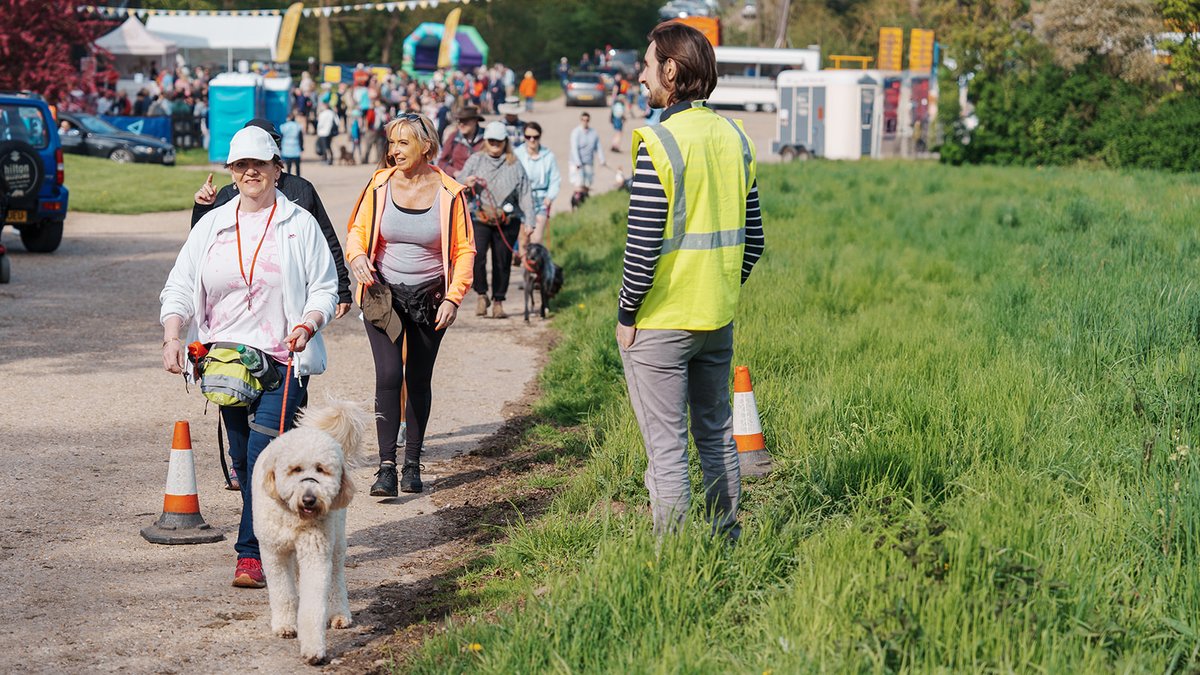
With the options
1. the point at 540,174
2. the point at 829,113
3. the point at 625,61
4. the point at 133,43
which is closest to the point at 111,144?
the point at 133,43

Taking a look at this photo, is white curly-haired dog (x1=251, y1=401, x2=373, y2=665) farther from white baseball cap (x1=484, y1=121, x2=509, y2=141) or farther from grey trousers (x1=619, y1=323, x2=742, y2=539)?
white baseball cap (x1=484, y1=121, x2=509, y2=141)

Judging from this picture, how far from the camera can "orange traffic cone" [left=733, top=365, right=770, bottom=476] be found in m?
7.18

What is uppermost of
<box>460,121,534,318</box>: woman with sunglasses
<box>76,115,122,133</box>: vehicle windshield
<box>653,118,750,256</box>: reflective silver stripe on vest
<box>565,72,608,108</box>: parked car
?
<box>653,118,750,256</box>: reflective silver stripe on vest

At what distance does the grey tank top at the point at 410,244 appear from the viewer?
766 centimetres

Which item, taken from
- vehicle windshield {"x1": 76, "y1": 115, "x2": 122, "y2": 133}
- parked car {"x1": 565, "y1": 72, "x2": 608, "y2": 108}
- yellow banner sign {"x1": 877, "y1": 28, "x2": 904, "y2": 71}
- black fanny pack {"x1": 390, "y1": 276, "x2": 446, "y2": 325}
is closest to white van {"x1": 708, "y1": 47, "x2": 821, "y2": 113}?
parked car {"x1": 565, "y1": 72, "x2": 608, "y2": 108}

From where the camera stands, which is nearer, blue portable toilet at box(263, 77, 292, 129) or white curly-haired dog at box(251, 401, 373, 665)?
white curly-haired dog at box(251, 401, 373, 665)

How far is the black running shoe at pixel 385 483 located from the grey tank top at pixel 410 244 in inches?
39.8

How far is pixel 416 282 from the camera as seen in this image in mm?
7676

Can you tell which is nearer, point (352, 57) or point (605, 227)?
point (605, 227)

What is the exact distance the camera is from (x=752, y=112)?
73375mm

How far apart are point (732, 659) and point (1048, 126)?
116ft

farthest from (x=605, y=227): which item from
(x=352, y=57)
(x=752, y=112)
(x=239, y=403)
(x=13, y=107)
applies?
(x=352, y=57)

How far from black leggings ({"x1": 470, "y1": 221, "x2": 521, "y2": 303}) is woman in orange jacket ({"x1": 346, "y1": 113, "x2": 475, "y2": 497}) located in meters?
5.72

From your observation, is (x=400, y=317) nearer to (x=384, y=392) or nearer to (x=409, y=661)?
(x=384, y=392)
